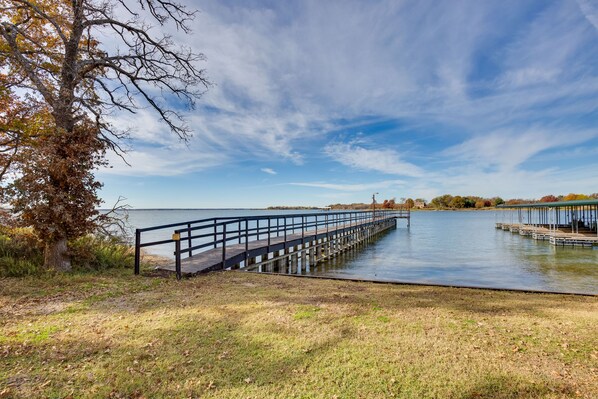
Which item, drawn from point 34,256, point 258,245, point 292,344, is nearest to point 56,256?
point 34,256

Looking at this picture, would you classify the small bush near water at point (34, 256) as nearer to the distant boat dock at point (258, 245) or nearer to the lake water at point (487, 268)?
the distant boat dock at point (258, 245)

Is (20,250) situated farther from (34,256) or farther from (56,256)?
(56,256)

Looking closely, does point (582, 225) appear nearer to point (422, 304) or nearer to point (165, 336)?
point (422, 304)

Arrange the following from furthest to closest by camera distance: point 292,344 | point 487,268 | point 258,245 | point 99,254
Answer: point 487,268
point 258,245
point 99,254
point 292,344

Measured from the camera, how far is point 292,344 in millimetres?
3820

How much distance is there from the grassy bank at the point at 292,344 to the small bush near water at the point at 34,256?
4.28 ft

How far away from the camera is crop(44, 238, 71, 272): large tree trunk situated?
7750 mm

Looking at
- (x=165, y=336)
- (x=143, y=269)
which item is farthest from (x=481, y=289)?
(x=143, y=269)

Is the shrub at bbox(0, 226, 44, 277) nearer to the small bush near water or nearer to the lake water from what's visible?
the small bush near water

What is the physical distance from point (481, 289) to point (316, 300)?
383 cm

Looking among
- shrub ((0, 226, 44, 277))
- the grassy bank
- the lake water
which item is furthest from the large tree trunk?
the lake water

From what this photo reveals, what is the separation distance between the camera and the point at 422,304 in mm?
5551

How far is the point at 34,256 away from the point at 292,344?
25.9 ft

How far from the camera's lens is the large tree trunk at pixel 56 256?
7.75 m
